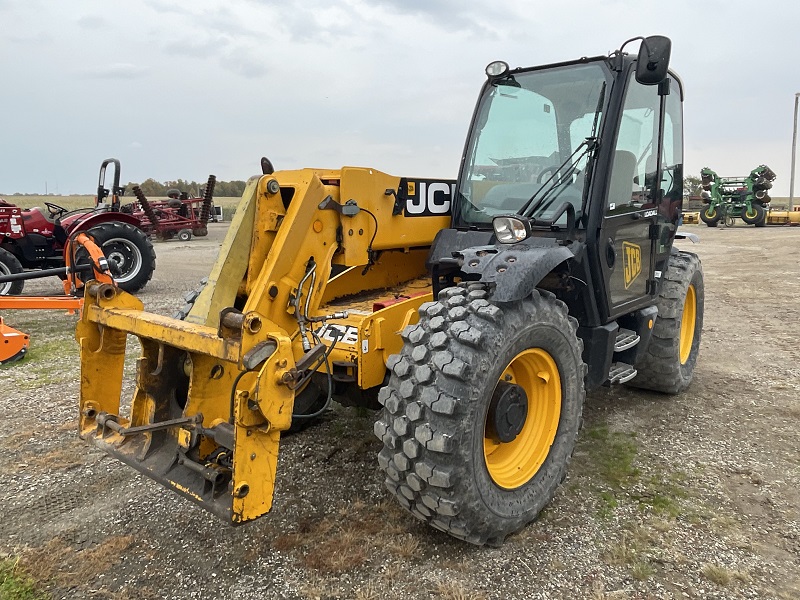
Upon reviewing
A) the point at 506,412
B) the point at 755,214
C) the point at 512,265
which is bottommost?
the point at 506,412

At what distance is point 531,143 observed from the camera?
3844 mm

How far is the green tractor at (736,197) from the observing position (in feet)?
83.0

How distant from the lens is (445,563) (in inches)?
107

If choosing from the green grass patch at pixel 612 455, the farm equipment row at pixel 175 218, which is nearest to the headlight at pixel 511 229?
the green grass patch at pixel 612 455

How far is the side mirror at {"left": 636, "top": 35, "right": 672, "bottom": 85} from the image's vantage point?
10.3 feet

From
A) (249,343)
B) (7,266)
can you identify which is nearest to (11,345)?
(7,266)

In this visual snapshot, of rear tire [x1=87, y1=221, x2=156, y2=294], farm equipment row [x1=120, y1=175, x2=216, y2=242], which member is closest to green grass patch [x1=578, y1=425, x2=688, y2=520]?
rear tire [x1=87, y1=221, x2=156, y2=294]

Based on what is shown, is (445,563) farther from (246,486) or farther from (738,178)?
(738,178)

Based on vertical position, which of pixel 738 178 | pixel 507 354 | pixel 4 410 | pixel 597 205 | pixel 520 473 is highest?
pixel 738 178

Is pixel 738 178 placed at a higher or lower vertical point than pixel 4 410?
higher

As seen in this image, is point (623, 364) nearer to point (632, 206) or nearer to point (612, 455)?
point (612, 455)

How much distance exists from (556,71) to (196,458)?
3.11 meters

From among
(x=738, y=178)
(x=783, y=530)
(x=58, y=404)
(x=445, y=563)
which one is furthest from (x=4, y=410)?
(x=738, y=178)

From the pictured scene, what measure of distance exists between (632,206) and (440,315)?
189cm
